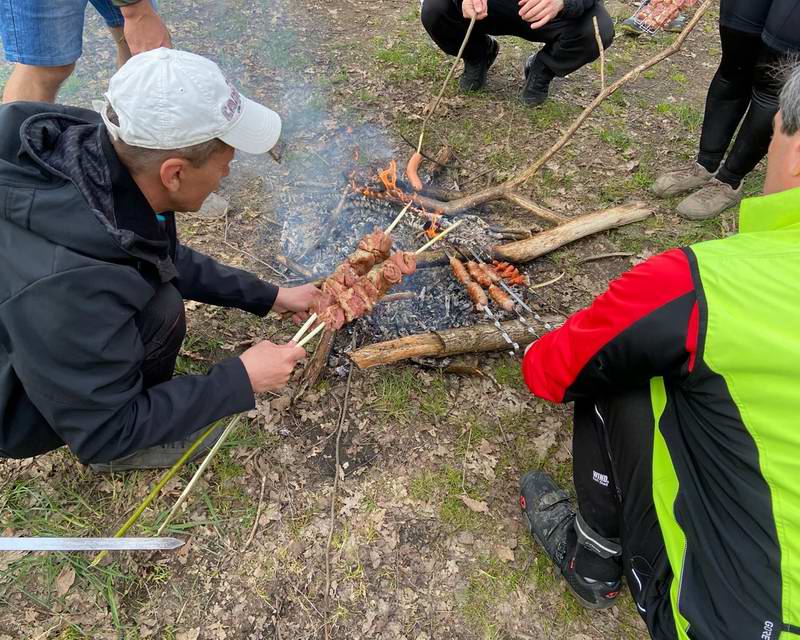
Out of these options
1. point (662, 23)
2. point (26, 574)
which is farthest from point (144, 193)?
point (662, 23)

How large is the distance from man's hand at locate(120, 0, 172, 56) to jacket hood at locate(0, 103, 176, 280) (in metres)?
1.94

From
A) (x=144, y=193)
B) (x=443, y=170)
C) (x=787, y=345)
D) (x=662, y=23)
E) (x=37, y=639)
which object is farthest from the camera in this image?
(x=662, y=23)

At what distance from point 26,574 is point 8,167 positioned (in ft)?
7.72

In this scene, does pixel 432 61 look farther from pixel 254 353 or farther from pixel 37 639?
pixel 37 639

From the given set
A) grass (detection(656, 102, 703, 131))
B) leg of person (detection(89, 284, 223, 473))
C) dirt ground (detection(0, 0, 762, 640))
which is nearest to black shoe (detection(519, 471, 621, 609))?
dirt ground (detection(0, 0, 762, 640))

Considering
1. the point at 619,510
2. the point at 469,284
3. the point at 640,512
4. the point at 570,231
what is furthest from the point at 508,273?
the point at 640,512

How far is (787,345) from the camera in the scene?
5.25ft

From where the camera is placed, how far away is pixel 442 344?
3.63 metres

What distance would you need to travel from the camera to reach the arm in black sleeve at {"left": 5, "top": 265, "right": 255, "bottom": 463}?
2.00 meters

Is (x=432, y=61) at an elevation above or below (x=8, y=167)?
below

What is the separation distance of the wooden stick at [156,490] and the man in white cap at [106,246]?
563 millimetres

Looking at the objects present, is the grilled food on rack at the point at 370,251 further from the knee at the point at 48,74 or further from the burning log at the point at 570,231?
the knee at the point at 48,74

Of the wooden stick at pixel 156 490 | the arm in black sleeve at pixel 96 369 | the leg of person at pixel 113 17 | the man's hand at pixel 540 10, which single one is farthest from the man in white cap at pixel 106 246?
the man's hand at pixel 540 10

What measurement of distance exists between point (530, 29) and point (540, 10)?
0.54 m
